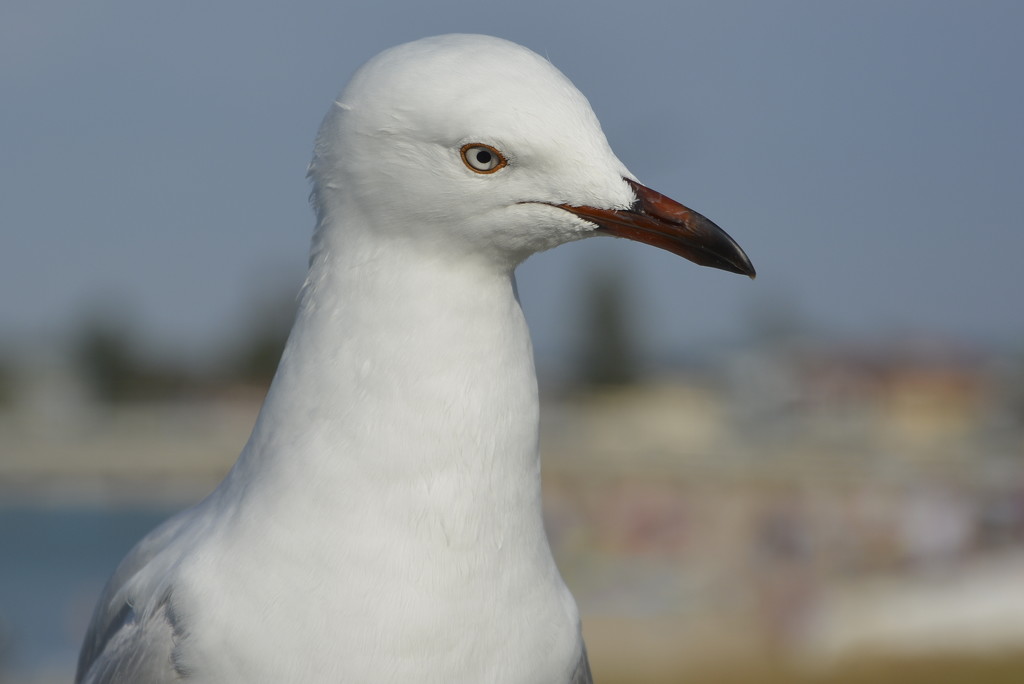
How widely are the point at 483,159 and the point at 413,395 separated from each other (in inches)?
18.2

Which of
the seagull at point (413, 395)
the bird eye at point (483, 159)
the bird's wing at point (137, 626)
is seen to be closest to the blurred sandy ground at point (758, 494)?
the bird's wing at point (137, 626)

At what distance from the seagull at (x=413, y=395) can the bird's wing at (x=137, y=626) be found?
17mm

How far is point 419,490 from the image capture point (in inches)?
90.9

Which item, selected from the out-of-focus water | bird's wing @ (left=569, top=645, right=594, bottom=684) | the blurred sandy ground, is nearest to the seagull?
bird's wing @ (left=569, top=645, right=594, bottom=684)

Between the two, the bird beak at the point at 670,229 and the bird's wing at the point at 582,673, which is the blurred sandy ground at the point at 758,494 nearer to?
the bird's wing at the point at 582,673

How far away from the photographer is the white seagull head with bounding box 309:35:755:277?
7.32 feet

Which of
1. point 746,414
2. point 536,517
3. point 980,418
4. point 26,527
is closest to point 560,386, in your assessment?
point 746,414

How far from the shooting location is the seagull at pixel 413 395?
2.25 m

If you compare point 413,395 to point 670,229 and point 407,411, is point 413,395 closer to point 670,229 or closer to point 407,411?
point 407,411

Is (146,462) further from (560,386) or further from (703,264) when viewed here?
(703,264)

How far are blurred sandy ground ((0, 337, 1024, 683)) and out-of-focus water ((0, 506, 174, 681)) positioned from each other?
0.72 meters

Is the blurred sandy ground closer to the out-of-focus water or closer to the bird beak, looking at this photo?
the out-of-focus water

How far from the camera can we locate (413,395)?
232cm

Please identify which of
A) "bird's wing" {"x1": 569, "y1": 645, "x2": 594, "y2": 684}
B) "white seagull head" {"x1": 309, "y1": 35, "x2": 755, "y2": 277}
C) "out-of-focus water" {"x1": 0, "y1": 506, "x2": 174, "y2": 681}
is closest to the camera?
"white seagull head" {"x1": 309, "y1": 35, "x2": 755, "y2": 277}
